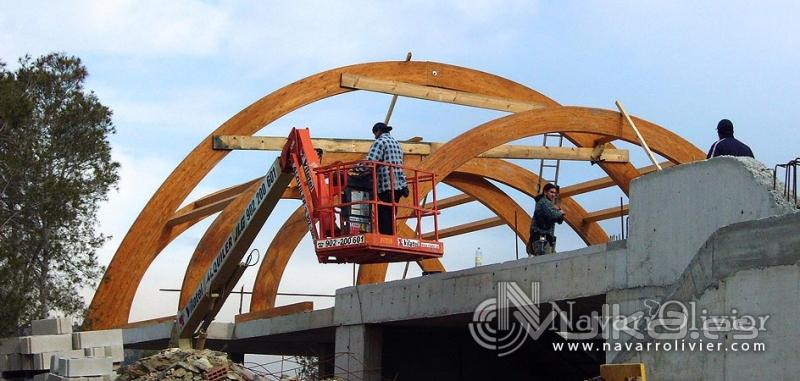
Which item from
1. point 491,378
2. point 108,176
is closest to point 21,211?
point 108,176

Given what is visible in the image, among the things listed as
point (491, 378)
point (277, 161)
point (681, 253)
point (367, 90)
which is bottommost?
point (491, 378)

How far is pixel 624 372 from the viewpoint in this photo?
1133 cm

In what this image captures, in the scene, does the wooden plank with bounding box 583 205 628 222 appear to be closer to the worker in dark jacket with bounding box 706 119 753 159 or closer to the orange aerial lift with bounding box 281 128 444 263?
the orange aerial lift with bounding box 281 128 444 263

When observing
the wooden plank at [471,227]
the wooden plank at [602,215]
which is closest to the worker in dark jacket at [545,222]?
the wooden plank at [602,215]

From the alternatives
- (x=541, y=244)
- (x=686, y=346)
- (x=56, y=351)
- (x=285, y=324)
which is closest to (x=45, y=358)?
(x=56, y=351)

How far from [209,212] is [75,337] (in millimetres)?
4738

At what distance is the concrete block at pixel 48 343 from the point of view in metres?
18.7

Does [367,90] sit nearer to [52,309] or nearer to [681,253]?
[52,309]

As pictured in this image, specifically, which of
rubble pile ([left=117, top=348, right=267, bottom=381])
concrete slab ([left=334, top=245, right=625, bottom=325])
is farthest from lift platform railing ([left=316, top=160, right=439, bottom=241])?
rubble pile ([left=117, top=348, right=267, bottom=381])

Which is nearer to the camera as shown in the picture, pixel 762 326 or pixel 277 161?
pixel 762 326

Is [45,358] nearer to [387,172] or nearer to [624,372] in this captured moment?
[387,172]

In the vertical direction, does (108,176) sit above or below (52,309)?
above

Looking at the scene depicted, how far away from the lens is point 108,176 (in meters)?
21.4

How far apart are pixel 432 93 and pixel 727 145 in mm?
8270
